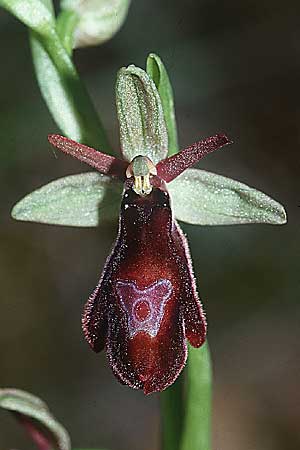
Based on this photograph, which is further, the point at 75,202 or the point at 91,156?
the point at 75,202

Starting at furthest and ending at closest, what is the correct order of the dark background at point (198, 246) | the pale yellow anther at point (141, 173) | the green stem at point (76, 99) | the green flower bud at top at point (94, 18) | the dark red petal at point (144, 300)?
1. the dark background at point (198, 246)
2. the green flower bud at top at point (94, 18)
3. the green stem at point (76, 99)
4. the pale yellow anther at point (141, 173)
5. the dark red petal at point (144, 300)

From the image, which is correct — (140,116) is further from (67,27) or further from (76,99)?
(67,27)

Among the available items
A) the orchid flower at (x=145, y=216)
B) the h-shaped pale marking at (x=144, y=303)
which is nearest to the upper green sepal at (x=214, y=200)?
the orchid flower at (x=145, y=216)

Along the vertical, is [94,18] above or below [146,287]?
above

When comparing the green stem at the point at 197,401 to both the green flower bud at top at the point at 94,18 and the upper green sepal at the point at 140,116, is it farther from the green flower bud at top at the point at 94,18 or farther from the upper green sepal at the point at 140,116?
the green flower bud at top at the point at 94,18

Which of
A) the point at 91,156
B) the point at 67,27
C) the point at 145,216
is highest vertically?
the point at 67,27

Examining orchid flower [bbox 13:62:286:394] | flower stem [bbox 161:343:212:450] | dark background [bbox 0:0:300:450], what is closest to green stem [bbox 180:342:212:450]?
flower stem [bbox 161:343:212:450]

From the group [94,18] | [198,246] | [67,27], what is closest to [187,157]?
[67,27]
